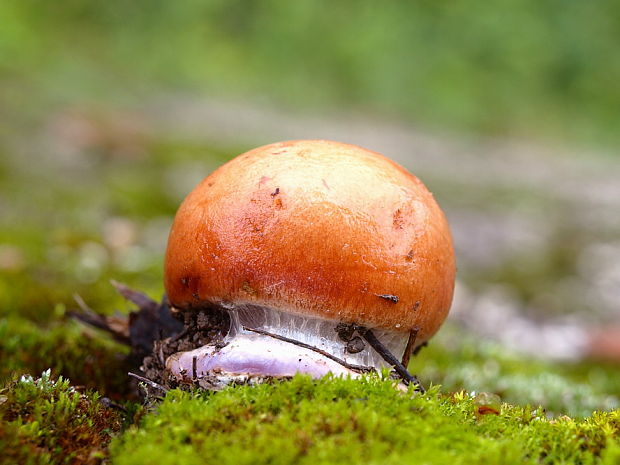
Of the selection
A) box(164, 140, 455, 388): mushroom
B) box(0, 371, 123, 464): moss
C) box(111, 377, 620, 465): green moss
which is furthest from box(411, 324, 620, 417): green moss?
box(0, 371, 123, 464): moss

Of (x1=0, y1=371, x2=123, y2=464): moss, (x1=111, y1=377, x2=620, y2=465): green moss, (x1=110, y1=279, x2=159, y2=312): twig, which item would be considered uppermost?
(x1=111, y1=377, x2=620, y2=465): green moss

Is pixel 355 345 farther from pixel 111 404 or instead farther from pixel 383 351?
pixel 111 404

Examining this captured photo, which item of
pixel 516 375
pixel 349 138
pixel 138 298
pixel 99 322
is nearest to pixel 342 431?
pixel 138 298

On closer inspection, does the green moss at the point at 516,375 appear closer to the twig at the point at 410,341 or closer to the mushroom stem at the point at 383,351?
the twig at the point at 410,341

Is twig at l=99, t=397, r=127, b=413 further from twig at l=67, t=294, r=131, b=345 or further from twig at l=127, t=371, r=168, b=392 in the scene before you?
twig at l=67, t=294, r=131, b=345

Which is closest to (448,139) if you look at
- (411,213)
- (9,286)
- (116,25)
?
(116,25)
